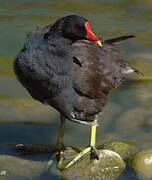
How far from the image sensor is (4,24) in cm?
812

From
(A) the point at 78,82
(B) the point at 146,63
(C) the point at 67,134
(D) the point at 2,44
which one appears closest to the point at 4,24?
(D) the point at 2,44

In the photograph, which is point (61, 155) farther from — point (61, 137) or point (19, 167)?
point (19, 167)

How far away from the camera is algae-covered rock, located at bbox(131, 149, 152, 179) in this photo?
5253 millimetres

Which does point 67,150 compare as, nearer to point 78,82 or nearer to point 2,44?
point 78,82

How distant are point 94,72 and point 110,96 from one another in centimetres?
107

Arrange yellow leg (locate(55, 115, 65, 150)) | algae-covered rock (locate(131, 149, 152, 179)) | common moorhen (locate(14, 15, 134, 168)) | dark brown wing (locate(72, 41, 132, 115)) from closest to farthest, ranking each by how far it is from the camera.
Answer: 1. common moorhen (locate(14, 15, 134, 168))
2. algae-covered rock (locate(131, 149, 152, 179))
3. dark brown wing (locate(72, 41, 132, 115))
4. yellow leg (locate(55, 115, 65, 150))

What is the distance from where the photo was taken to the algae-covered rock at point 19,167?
5.38 m

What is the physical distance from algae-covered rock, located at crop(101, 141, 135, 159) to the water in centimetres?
14

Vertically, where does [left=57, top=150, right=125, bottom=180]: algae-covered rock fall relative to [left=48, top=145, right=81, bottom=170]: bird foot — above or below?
above

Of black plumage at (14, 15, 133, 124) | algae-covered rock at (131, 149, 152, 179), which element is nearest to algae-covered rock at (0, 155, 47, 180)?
black plumage at (14, 15, 133, 124)

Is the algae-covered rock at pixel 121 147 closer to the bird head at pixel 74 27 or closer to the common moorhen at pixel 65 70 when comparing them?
the common moorhen at pixel 65 70

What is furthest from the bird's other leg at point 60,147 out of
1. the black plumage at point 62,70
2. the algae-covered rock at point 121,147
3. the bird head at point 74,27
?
the bird head at point 74,27

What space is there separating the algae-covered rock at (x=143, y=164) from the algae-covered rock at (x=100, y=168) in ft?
0.43

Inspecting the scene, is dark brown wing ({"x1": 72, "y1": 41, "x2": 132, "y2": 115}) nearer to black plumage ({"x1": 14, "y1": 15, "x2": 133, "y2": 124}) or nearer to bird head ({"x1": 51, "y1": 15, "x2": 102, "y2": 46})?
black plumage ({"x1": 14, "y1": 15, "x2": 133, "y2": 124})
